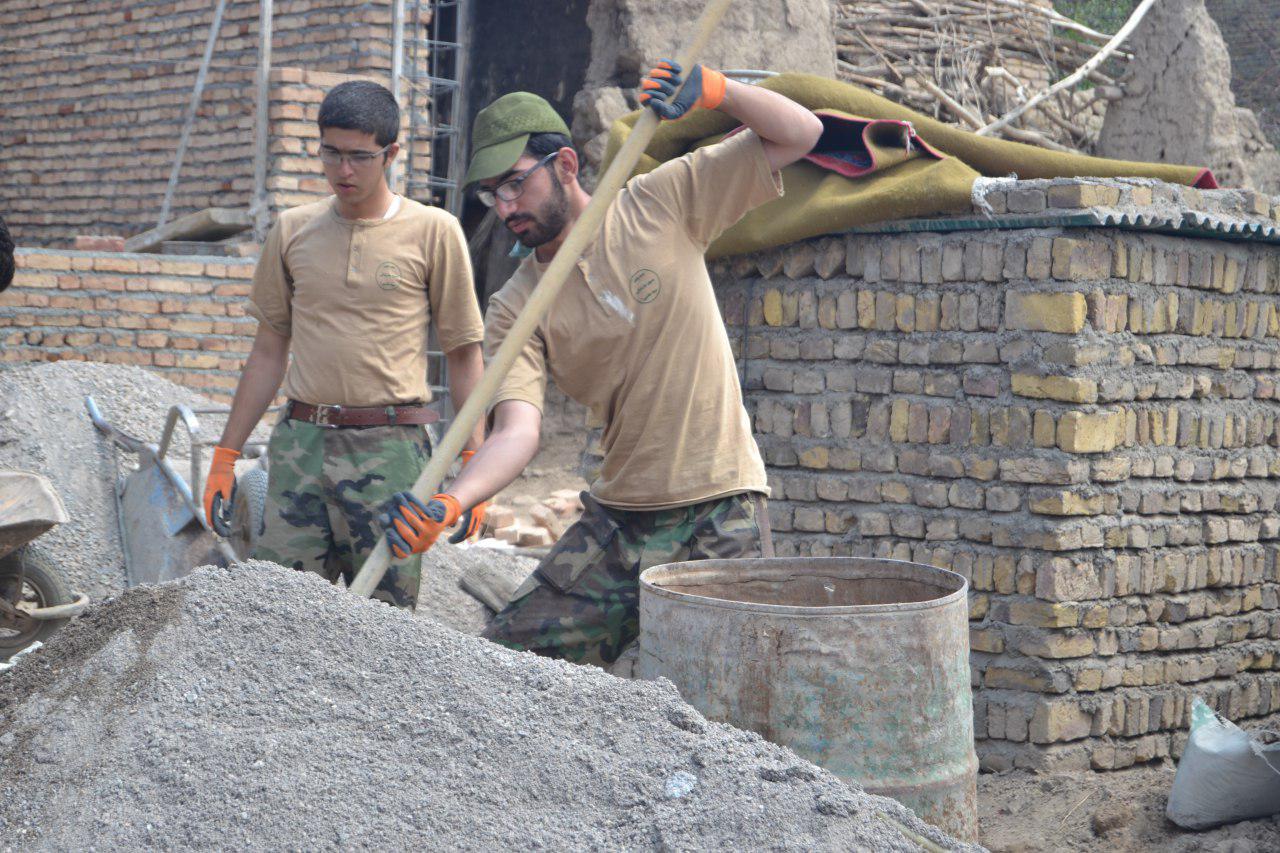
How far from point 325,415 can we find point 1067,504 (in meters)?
2.09

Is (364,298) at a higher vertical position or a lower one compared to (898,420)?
higher

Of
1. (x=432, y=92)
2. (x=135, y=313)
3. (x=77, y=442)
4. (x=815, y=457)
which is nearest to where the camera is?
(x=815, y=457)

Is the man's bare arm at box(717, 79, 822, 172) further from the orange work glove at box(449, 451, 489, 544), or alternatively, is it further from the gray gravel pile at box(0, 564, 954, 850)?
the gray gravel pile at box(0, 564, 954, 850)

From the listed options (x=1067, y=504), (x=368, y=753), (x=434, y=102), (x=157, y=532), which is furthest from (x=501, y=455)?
(x=434, y=102)

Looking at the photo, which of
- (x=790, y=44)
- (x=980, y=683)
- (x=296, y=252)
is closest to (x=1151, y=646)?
(x=980, y=683)

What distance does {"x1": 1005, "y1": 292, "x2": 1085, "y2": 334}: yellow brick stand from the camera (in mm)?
3871

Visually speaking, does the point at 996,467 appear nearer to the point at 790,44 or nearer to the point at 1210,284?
the point at 1210,284

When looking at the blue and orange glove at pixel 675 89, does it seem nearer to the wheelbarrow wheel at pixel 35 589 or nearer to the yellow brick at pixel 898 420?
the yellow brick at pixel 898 420

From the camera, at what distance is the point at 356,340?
389 cm

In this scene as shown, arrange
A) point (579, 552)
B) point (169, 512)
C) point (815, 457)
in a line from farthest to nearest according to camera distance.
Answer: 1. point (169, 512)
2. point (815, 457)
3. point (579, 552)

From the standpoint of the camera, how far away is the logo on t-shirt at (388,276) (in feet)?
12.8

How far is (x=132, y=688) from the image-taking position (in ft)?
8.18

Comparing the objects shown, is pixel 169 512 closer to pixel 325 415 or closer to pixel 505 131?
pixel 325 415

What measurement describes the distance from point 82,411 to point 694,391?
3.92 meters
